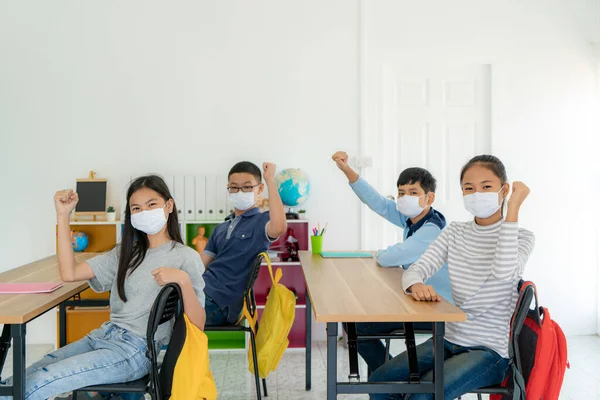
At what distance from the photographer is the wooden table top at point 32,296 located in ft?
Answer: 5.25

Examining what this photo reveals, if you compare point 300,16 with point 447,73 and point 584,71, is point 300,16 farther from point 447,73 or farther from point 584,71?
point 584,71

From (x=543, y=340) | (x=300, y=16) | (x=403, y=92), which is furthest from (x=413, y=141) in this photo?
(x=543, y=340)

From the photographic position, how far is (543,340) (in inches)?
62.7

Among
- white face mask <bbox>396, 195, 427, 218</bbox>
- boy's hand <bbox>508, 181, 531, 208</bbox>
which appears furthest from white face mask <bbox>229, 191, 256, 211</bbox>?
boy's hand <bbox>508, 181, 531, 208</bbox>

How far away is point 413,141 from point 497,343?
2.44m

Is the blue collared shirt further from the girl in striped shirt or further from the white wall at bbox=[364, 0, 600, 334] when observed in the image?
the white wall at bbox=[364, 0, 600, 334]

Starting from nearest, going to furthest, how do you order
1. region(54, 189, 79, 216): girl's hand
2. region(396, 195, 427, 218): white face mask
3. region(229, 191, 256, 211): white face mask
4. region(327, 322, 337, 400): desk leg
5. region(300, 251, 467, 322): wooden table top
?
region(300, 251, 467, 322): wooden table top → region(327, 322, 337, 400): desk leg → region(54, 189, 79, 216): girl's hand → region(396, 195, 427, 218): white face mask → region(229, 191, 256, 211): white face mask

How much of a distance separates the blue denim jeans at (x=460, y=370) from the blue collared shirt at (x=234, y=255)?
89 cm

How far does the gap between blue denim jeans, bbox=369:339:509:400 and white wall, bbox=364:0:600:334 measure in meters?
2.50

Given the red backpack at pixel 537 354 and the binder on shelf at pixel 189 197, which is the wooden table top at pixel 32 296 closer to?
the binder on shelf at pixel 189 197

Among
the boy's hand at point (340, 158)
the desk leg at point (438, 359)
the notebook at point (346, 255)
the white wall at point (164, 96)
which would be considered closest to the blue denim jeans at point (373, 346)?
the notebook at point (346, 255)

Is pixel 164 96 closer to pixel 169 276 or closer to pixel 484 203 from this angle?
pixel 169 276

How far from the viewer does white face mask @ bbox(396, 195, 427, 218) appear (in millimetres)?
2463

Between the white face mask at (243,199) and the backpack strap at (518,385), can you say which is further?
the white face mask at (243,199)
